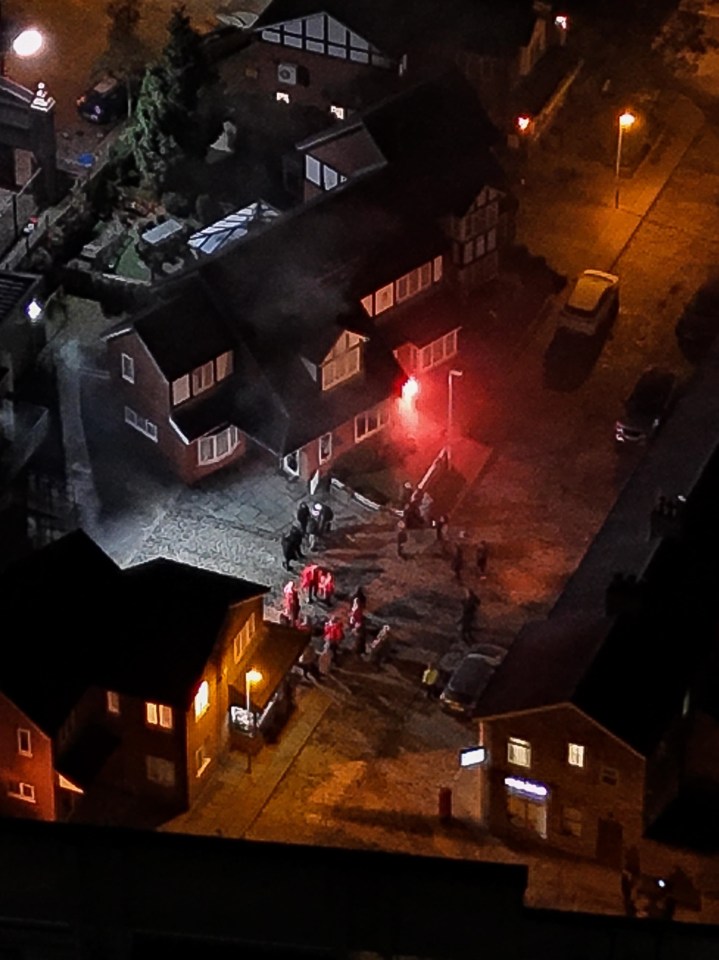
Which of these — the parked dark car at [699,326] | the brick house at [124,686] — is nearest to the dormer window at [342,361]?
the parked dark car at [699,326]

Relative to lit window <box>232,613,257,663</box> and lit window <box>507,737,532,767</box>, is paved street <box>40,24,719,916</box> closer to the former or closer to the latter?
lit window <box>507,737,532,767</box>

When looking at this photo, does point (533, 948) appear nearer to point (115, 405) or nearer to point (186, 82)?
point (115, 405)

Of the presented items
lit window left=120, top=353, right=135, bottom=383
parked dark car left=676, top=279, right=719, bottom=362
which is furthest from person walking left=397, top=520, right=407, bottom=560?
parked dark car left=676, top=279, right=719, bottom=362

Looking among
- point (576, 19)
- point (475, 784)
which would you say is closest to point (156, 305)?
point (475, 784)

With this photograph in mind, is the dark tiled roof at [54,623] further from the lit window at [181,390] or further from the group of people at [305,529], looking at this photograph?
the lit window at [181,390]

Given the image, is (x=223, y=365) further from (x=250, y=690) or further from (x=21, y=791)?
(x=21, y=791)
